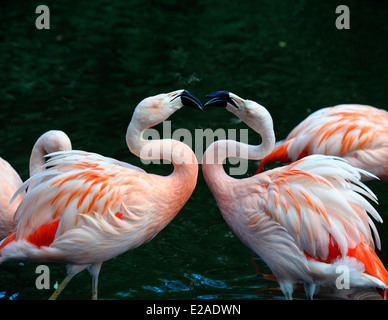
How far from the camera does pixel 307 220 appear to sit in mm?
3756

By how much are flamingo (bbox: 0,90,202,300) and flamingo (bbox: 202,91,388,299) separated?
0.42 metres

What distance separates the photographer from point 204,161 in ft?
13.9

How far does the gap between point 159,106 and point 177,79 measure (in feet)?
10.9

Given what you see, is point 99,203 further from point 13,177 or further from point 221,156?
point 13,177

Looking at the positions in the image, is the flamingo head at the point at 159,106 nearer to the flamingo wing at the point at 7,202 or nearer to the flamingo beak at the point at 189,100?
the flamingo beak at the point at 189,100

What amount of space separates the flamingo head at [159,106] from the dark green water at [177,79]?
1215 mm

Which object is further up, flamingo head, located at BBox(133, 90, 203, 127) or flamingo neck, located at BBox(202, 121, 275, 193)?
flamingo head, located at BBox(133, 90, 203, 127)

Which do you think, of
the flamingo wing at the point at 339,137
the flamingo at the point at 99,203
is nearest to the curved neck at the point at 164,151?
the flamingo at the point at 99,203

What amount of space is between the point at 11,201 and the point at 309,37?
16.8 ft

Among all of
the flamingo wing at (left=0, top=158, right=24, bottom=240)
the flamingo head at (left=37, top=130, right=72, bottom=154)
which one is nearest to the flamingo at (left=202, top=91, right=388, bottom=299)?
the flamingo head at (left=37, top=130, right=72, bottom=154)

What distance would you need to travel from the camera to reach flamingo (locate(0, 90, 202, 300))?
3.79m

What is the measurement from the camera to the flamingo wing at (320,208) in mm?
3752

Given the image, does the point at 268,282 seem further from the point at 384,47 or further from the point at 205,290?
the point at 384,47

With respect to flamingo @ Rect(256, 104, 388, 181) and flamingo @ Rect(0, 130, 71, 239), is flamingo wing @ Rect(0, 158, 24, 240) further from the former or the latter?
flamingo @ Rect(256, 104, 388, 181)
